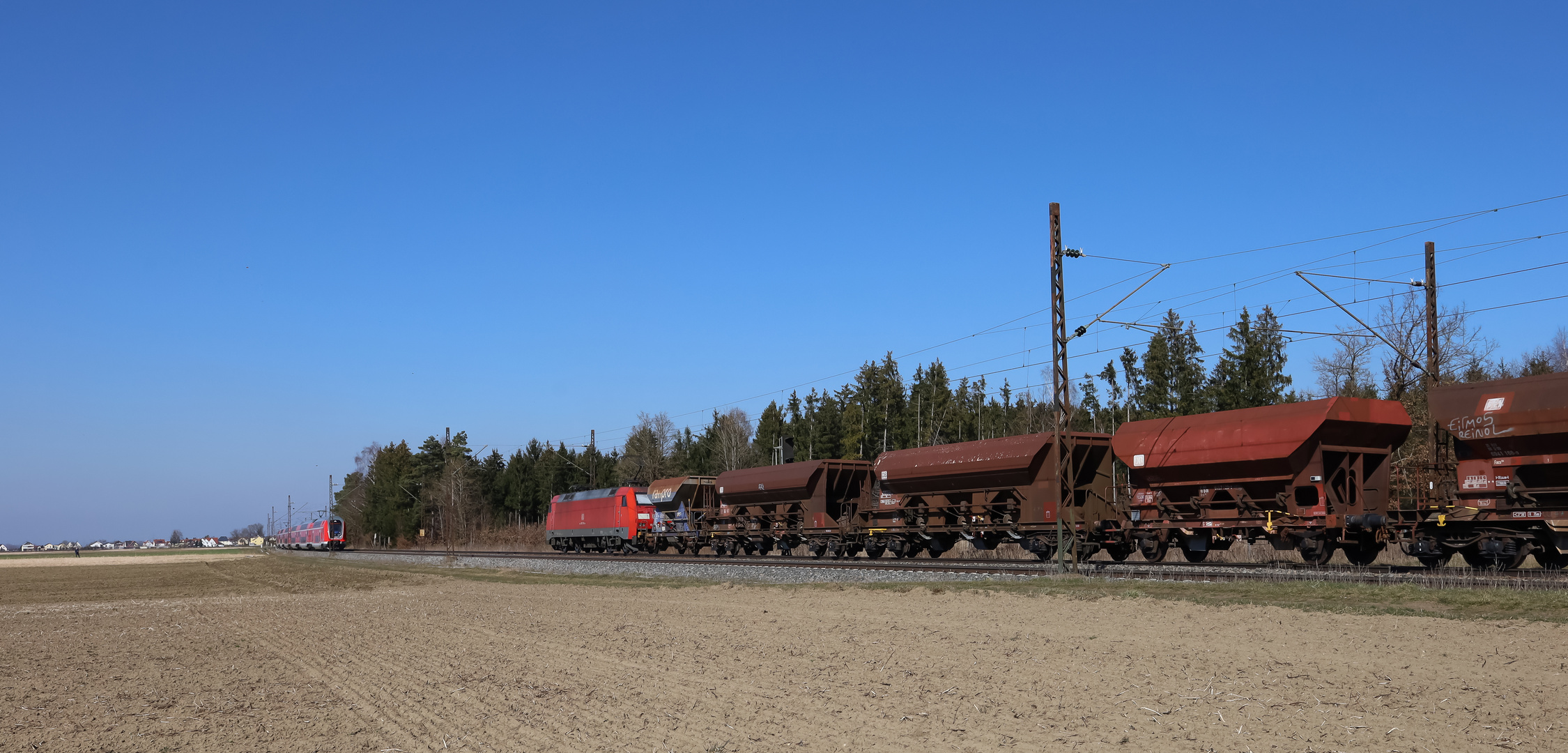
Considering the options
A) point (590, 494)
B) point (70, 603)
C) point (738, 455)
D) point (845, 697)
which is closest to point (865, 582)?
point (845, 697)

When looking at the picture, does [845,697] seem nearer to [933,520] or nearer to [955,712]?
[955,712]

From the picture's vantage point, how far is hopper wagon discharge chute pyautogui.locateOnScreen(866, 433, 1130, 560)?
29.9 meters

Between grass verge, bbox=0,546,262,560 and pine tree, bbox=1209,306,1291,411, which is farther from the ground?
pine tree, bbox=1209,306,1291,411

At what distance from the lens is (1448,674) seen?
11.2 metres

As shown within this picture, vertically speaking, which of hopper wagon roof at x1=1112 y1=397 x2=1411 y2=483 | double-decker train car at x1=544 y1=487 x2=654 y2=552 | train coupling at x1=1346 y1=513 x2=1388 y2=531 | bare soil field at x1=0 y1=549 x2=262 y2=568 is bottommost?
bare soil field at x1=0 y1=549 x2=262 y2=568

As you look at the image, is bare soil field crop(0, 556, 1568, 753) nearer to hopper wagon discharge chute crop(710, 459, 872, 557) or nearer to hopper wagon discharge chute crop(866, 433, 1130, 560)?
hopper wagon discharge chute crop(866, 433, 1130, 560)

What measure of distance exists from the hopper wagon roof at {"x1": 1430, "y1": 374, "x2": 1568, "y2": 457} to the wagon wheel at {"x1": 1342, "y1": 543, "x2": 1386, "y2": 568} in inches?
150

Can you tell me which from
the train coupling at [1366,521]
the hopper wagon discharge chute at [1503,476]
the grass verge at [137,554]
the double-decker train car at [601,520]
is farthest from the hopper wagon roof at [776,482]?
the grass verge at [137,554]

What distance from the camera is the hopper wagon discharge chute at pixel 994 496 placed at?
29.9 m

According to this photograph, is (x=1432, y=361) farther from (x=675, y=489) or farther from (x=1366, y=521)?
(x=675, y=489)

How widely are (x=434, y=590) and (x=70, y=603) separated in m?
10.1

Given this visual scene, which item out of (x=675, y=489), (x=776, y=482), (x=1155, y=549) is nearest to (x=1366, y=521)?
(x=1155, y=549)

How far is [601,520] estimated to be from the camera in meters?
57.6

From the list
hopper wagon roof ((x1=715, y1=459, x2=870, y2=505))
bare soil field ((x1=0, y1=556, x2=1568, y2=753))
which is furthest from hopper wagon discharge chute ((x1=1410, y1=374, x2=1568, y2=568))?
hopper wagon roof ((x1=715, y1=459, x2=870, y2=505))
